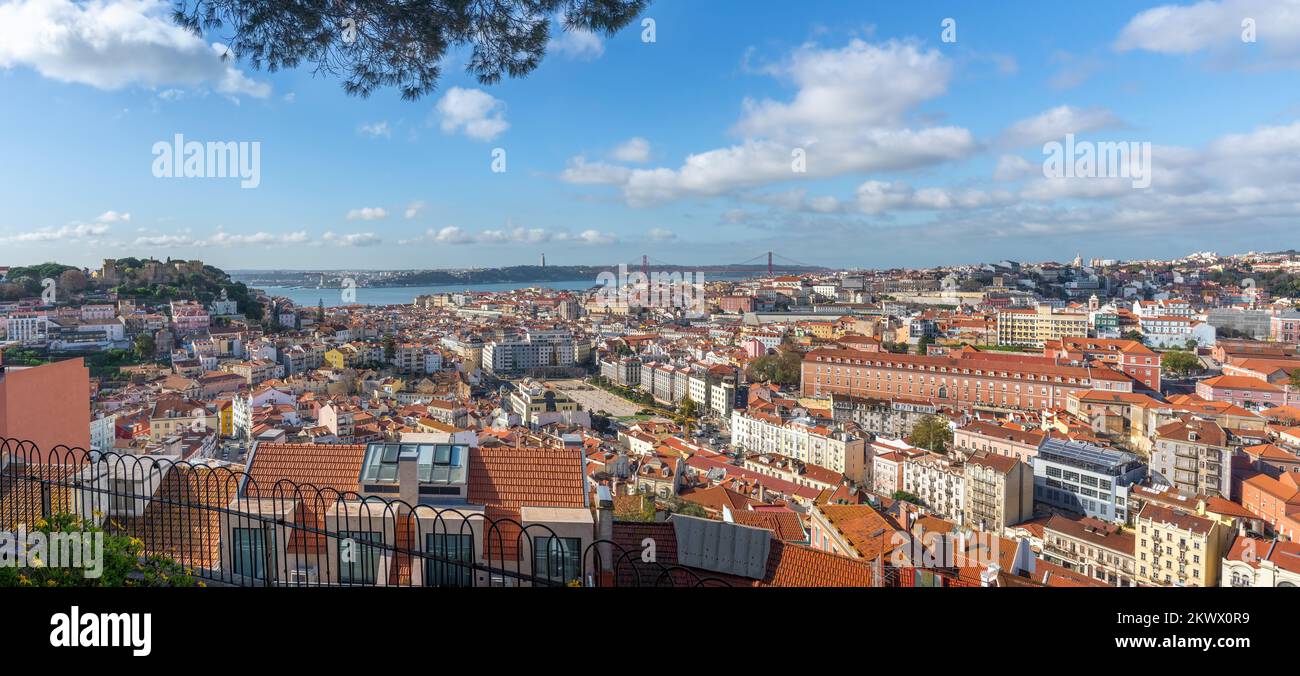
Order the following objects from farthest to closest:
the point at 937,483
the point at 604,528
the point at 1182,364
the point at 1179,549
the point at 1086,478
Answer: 1. the point at 1182,364
2. the point at 937,483
3. the point at 1086,478
4. the point at 1179,549
5. the point at 604,528

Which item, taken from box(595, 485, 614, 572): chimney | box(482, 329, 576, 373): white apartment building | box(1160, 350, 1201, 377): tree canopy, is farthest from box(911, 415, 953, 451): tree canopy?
box(482, 329, 576, 373): white apartment building

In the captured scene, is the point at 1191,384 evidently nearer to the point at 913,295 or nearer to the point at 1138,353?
the point at 1138,353

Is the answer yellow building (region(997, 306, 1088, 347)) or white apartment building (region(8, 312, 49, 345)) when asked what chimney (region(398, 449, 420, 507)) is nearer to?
white apartment building (region(8, 312, 49, 345))

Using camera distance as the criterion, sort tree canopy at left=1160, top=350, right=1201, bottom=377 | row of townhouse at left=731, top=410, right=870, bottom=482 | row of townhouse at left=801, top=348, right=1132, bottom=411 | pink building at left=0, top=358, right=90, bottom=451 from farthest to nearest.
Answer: tree canopy at left=1160, top=350, right=1201, bottom=377 → row of townhouse at left=801, top=348, right=1132, bottom=411 → row of townhouse at left=731, top=410, right=870, bottom=482 → pink building at left=0, top=358, right=90, bottom=451

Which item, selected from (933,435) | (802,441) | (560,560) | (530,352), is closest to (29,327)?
(802,441)

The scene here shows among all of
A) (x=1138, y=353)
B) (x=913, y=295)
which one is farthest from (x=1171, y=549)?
(x=913, y=295)

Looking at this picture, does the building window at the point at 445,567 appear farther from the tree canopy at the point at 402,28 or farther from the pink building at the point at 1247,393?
the pink building at the point at 1247,393

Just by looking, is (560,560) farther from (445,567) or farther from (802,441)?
(802,441)
